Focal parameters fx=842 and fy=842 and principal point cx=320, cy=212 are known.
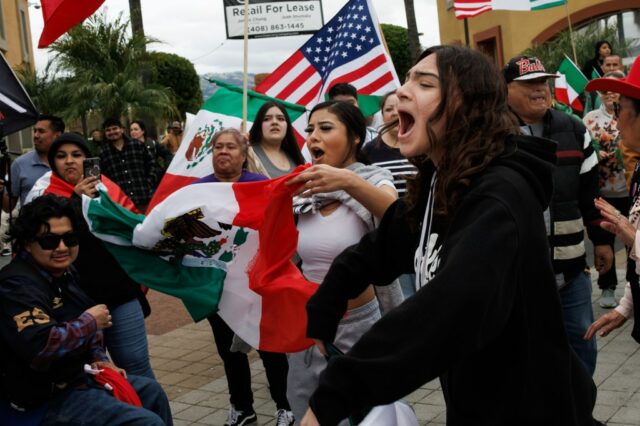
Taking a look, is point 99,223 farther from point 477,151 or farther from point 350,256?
point 477,151

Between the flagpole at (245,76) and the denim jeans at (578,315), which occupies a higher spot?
the flagpole at (245,76)

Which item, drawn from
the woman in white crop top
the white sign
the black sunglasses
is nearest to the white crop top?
the woman in white crop top

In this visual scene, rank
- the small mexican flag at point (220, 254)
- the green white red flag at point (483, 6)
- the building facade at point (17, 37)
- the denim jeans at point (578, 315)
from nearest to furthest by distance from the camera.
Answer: the small mexican flag at point (220, 254)
the denim jeans at point (578, 315)
the green white red flag at point (483, 6)
the building facade at point (17, 37)

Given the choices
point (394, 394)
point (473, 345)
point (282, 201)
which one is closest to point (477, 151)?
point (473, 345)

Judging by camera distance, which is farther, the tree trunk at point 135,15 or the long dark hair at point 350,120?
the tree trunk at point 135,15

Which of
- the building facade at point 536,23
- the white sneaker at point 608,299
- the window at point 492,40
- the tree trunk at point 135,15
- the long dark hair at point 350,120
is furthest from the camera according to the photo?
the window at point 492,40

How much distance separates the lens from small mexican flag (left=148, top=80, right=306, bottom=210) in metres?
5.75

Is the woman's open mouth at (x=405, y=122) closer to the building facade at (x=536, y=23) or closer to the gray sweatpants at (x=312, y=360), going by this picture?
the gray sweatpants at (x=312, y=360)

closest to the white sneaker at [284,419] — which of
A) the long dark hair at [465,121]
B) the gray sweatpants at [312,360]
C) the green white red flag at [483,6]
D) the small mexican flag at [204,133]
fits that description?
the gray sweatpants at [312,360]

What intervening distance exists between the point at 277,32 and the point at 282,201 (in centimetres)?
1036

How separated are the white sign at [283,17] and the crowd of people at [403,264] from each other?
22.5 ft

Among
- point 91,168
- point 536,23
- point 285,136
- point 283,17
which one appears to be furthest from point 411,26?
point 91,168

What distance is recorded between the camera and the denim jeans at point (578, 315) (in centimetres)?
462

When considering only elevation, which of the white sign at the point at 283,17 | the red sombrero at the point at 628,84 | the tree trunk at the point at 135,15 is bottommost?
the red sombrero at the point at 628,84
